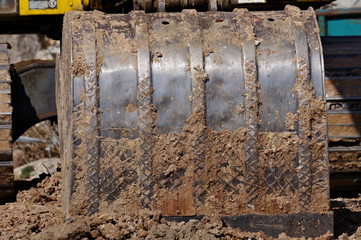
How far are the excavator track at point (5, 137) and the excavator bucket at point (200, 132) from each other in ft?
2.94

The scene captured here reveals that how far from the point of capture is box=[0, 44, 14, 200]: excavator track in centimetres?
404

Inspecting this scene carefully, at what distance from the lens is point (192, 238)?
10.4ft

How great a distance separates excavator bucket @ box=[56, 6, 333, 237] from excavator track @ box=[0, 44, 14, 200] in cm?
90

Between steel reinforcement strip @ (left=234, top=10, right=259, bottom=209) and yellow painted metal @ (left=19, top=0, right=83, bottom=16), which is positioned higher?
yellow painted metal @ (left=19, top=0, right=83, bottom=16)

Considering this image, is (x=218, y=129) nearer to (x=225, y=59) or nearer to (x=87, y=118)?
(x=225, y=59)

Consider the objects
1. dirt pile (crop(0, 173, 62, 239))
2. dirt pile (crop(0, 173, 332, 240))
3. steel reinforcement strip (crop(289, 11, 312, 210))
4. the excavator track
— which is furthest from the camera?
the excavator track

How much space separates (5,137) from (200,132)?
1.58m

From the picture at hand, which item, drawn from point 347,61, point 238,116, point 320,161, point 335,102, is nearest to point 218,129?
point 238,116

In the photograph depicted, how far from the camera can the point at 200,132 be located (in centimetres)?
324

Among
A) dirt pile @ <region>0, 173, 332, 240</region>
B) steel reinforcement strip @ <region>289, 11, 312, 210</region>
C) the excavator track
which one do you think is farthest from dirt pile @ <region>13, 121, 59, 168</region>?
steel reinforcement strip @ <region>289, 11, 312, 210</region>

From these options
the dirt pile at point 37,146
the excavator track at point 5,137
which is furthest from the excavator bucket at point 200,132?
the dirt pile at point 37,146

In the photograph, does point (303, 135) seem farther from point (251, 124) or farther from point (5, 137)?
point (5, 137)

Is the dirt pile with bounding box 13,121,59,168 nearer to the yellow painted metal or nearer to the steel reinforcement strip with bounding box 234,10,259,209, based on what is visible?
the yellow painted metal

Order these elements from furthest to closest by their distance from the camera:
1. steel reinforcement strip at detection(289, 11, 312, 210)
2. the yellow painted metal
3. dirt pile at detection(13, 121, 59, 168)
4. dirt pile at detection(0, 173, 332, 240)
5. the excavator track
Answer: dirt pile at detection(13, 121, 59, 168), the yellow painted metal, the excavator track, steel reinforcement strip at detection(289, 11, 312, 210), dirt pile at detection(0, 173, 332, 240)
